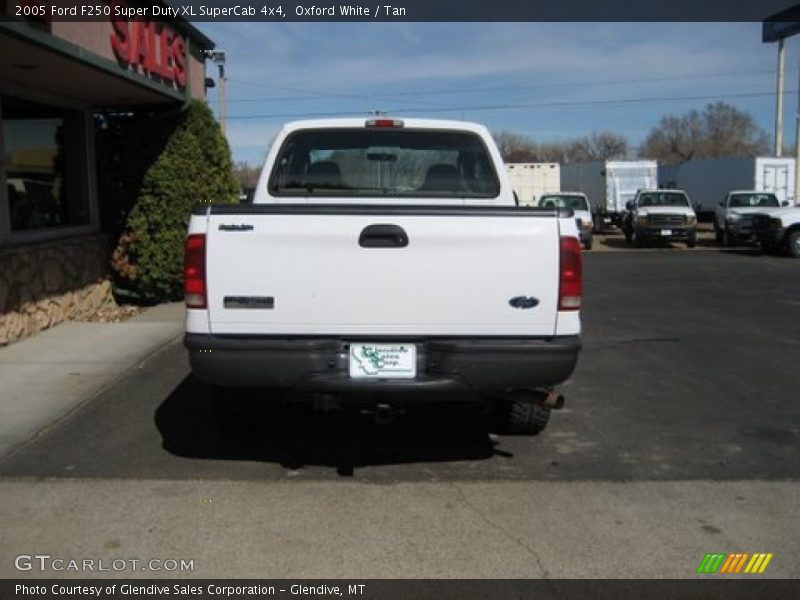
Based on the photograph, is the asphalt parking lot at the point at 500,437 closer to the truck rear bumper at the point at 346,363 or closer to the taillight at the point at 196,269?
the truck rear bumper at the point at 346,363

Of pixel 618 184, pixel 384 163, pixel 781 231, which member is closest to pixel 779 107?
pixel 618 184

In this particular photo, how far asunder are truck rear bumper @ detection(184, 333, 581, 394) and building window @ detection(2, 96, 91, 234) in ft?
19.9

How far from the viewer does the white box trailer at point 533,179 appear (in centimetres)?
3891

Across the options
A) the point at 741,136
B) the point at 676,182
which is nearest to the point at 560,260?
the point at 676,182

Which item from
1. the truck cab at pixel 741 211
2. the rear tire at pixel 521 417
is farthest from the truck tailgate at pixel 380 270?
the truck cab at pixel 741 211

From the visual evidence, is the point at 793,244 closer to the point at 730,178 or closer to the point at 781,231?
the point at 781,231

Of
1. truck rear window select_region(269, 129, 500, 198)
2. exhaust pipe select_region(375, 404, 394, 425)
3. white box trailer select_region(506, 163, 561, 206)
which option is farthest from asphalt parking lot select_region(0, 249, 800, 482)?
white box trailer select_region(506, 163, 561, 206)

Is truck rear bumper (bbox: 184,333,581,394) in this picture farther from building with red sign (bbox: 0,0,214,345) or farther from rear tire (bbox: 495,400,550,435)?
building with red sign (bbox: 0,0,214,345)

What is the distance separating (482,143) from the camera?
6.00 metres

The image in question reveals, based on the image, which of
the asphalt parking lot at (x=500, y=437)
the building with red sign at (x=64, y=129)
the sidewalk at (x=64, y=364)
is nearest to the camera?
the asphalt parking lot at (x=500, y=437)

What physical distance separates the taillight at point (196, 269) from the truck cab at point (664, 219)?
24.0m

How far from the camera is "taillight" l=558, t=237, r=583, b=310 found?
4.27 metres

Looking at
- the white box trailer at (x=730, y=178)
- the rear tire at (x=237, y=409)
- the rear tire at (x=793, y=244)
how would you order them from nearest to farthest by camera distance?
the rear tire at (x=237, y=409) → the rear tire at (x=793, y=244) → the white box trailer at (x=730, y=178)
